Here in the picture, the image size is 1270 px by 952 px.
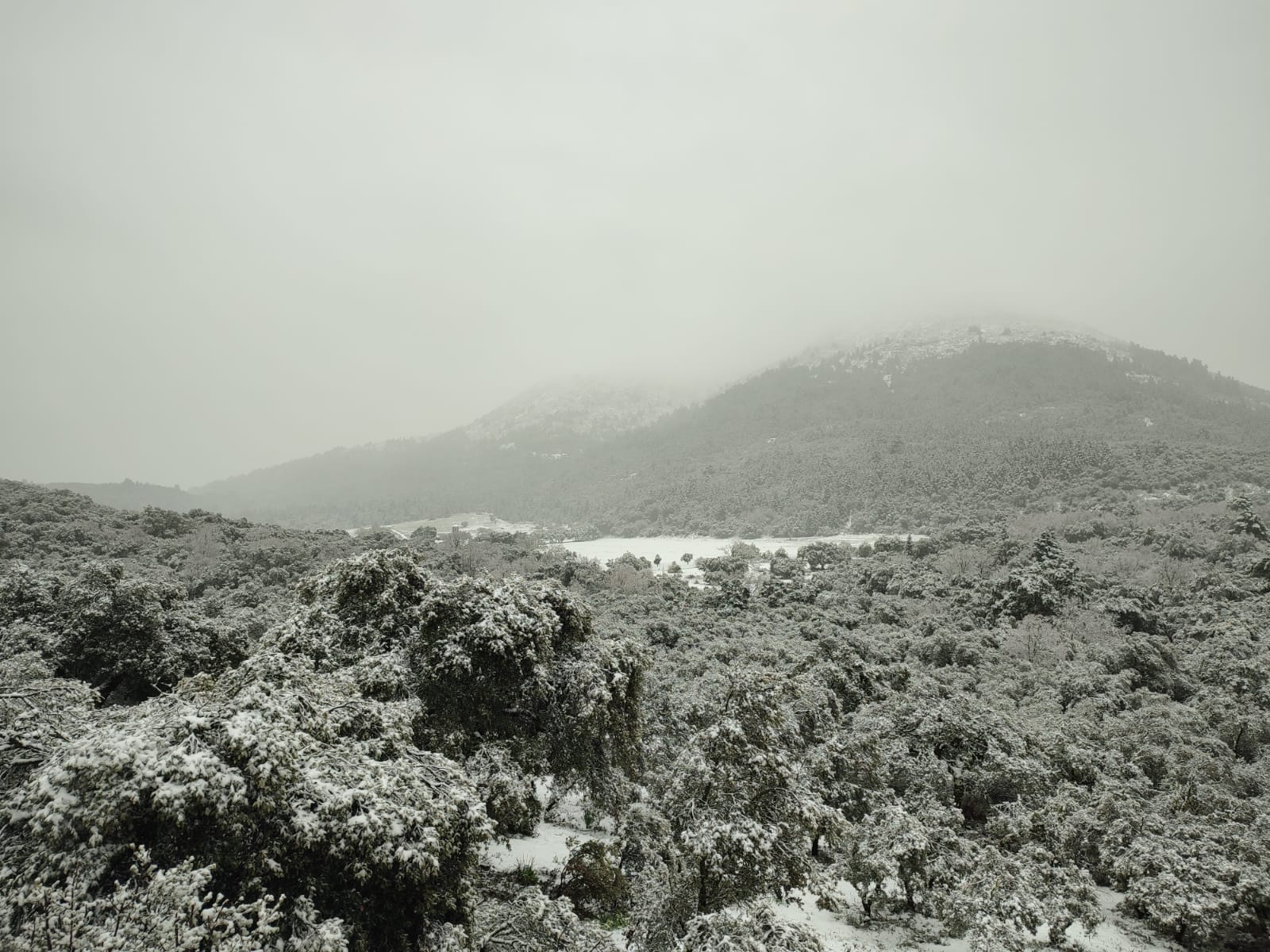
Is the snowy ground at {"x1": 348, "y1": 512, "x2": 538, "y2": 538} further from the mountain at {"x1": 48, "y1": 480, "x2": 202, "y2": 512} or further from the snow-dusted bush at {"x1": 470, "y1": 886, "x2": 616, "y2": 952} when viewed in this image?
the snow-dusted bush at {"x1": 470, "y1": 886, "x2": 616, "y2": 952}

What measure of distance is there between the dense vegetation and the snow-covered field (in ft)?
213

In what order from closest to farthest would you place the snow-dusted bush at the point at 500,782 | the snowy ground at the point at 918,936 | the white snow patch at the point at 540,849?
1. the snow-dusted bush at the point at 500,782
2. the snowy ground at the point at 918,936
3. the white snow patch at the point at 540,849

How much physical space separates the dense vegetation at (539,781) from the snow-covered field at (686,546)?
64.9 meters

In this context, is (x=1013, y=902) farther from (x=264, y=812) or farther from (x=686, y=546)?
(x=686, y=546)

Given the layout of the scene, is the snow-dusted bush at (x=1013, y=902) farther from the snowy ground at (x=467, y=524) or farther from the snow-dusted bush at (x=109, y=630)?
the snowy ground at (x=467, y=524)

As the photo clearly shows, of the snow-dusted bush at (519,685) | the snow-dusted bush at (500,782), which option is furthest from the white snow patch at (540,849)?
the snow-dusted bush at (519,685)

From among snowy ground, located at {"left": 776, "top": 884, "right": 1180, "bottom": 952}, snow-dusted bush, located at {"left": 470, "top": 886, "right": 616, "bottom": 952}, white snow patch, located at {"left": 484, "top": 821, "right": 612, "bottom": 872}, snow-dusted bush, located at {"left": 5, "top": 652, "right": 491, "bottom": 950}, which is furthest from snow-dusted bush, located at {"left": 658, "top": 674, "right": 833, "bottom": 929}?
snowy ground, located at {"left": 776, "top": 884, "right": 1180, "bottom": 952}

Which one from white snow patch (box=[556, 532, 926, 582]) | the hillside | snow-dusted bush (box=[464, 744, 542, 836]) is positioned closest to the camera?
snow-dusted bush (box=[464, 744, 542, 836])

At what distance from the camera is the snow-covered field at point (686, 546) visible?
97625 millimetres

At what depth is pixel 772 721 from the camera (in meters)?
8.01

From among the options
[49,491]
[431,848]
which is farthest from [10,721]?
[49,491]

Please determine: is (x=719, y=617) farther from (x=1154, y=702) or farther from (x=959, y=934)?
(x=959, y=934)

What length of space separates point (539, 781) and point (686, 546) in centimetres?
9616

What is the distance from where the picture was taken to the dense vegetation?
4656mm
